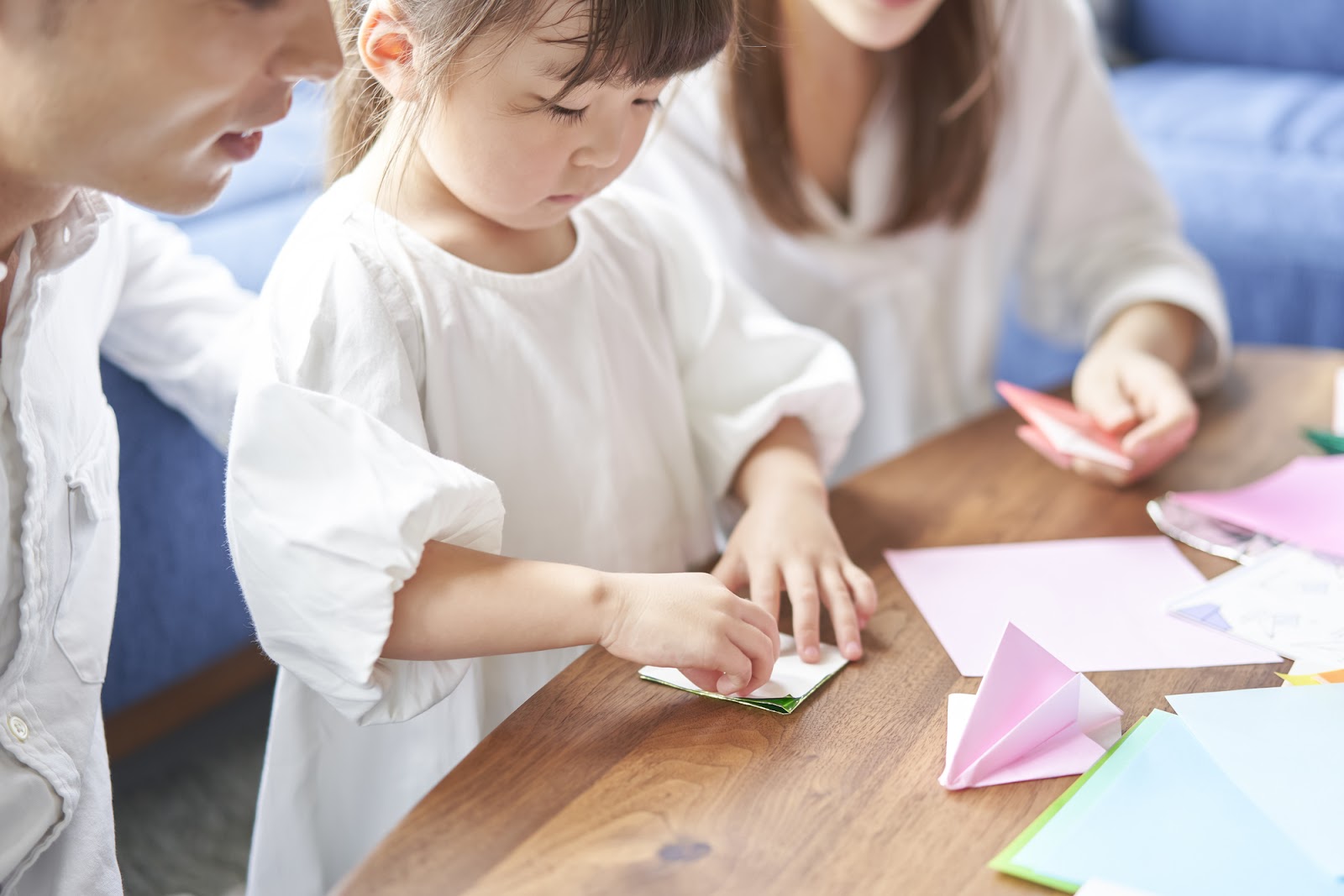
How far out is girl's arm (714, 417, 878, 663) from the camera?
0.77 m

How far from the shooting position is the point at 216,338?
3.08 feet

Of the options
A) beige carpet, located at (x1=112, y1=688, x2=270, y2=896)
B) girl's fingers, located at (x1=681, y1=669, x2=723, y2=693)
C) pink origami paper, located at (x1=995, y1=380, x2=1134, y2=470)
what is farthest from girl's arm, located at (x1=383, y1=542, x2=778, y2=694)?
beige carpet, located at (x1=112, y1=688, x2=270, y2=896)

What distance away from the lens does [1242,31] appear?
2582 mm

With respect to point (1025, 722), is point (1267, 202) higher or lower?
lower

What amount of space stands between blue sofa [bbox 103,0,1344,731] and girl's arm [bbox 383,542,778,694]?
420mm

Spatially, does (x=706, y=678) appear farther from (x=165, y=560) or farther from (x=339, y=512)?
(x=165, y=560)

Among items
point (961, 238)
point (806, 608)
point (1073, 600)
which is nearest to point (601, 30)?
point (806, 608)

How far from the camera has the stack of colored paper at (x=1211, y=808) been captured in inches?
22.3

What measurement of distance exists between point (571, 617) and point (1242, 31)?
7.82 ft

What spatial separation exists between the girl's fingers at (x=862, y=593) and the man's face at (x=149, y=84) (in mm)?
411

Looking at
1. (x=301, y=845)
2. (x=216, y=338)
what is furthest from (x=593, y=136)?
(x=301, y=845)

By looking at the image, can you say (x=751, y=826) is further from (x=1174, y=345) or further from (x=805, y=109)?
(x=805, y=109)

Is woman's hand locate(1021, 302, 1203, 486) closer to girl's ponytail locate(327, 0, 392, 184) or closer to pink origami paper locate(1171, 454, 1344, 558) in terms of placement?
pink origami paper locate(1171, 454, 1344, 558)

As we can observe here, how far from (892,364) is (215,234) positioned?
0.71 metres
